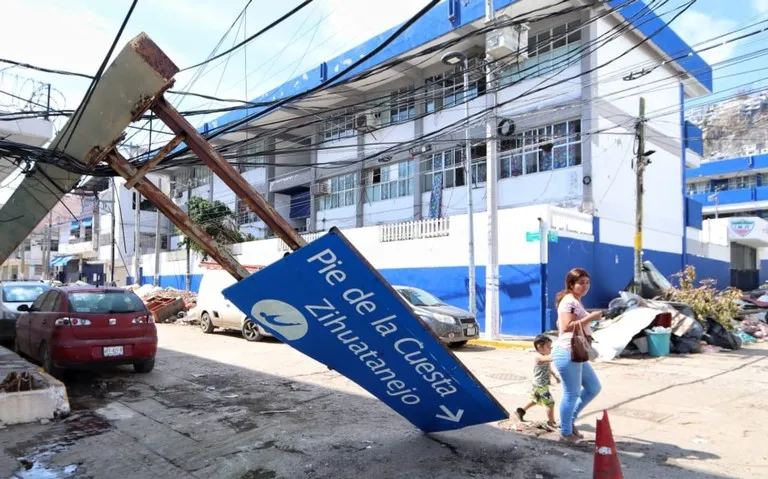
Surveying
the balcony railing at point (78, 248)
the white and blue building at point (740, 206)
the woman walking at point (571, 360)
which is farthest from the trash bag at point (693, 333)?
the balcony railing at point (78, 248)

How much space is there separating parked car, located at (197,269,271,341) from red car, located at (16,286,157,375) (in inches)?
223

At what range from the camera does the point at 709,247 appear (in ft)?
94.0

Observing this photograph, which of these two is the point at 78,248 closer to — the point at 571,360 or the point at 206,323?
the point at 206,323

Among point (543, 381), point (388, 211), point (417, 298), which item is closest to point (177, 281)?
point (388, 211)

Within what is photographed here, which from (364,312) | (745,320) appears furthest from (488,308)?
(364,312)

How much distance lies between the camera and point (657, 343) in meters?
11.2

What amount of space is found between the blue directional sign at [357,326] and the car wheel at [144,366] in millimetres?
5504

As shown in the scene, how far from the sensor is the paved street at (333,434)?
450 centimetres

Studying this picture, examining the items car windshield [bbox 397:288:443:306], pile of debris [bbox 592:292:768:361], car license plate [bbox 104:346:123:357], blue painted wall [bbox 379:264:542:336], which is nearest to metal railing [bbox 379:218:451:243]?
blue painted wall [bbox 379:264:542:336]

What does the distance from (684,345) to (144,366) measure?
35.4 ft

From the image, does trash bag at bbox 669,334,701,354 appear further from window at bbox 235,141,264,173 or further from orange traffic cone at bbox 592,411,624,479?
window at bbox 235,141,264,173

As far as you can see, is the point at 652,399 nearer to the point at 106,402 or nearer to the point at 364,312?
the point at 364,312

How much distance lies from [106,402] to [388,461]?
434 cm

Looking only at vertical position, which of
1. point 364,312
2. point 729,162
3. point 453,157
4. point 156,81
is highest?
point 729,162
